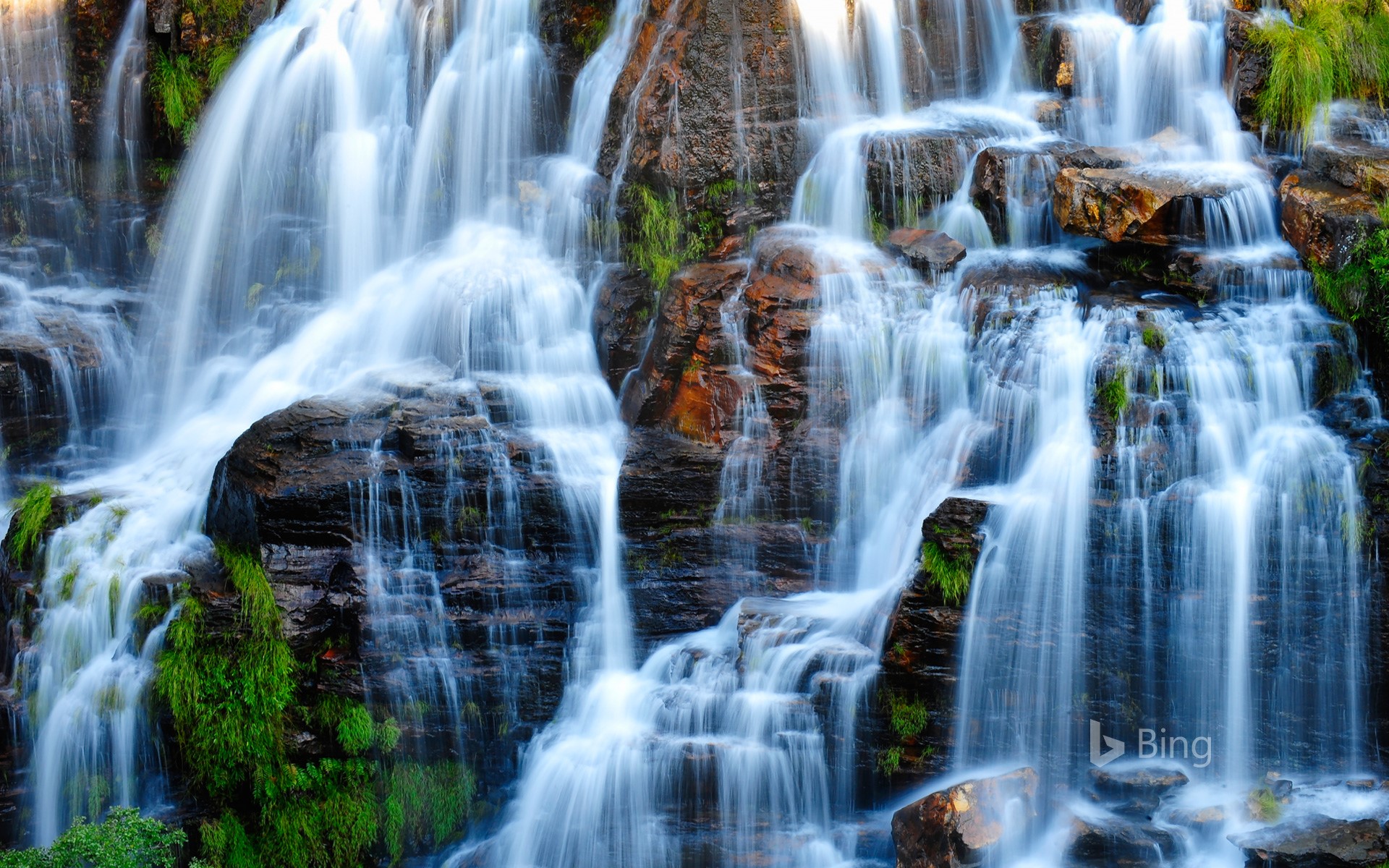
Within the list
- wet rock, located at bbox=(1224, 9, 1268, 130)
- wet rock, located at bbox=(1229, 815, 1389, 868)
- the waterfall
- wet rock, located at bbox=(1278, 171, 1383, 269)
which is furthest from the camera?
the waterfall

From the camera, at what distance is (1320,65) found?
463 inches

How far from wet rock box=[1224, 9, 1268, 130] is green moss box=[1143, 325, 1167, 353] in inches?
144

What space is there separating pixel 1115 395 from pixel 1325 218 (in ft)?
9.09

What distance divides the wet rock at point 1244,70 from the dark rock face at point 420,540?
849 centimetres

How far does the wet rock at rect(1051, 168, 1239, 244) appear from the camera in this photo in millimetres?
10922

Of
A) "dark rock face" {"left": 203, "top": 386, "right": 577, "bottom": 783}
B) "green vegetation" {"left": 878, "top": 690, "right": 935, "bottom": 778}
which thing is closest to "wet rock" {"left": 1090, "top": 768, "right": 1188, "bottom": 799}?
"green vegetation" {"left": 878, "top": 690, "right": 935, "bottom": 778}

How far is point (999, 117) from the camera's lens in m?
13.0

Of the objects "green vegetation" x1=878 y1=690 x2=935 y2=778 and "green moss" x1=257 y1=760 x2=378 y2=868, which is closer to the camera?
"green vegetation" x1=878 y1=690 x2=935 y2=778

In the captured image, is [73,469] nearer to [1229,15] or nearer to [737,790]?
[737,790]

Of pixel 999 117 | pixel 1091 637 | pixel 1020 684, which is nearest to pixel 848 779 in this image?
pixel 1020 684

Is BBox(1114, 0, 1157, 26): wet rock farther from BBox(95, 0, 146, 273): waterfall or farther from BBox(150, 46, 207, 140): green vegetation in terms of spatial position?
BBox(95, 0, 146, 273): waterfall

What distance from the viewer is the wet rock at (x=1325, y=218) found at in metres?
9.95

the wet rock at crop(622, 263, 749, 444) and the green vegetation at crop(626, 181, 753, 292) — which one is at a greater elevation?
the green vegetation at crop(626, 181, 753, 292)

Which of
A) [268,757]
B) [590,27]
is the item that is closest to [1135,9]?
[590,27]
